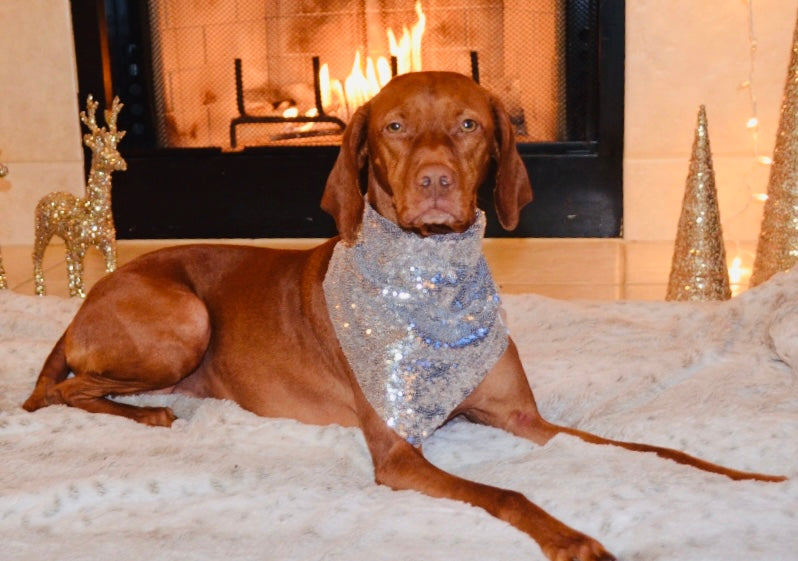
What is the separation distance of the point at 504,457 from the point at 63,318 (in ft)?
5.79

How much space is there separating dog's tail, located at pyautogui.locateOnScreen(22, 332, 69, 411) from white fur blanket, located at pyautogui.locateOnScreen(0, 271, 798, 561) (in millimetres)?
55

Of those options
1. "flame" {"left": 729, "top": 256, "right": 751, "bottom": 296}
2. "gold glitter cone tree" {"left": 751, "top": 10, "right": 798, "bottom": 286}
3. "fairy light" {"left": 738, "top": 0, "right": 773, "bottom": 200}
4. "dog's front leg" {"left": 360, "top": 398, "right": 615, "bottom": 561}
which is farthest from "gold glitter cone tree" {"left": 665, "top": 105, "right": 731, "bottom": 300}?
"dog's front leg" {"left": 360, "top": 398, "right": 615, "bottom": 561}

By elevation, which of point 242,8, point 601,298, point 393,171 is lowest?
point 601,298

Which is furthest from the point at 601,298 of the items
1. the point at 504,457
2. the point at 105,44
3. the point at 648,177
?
the point at 105,44

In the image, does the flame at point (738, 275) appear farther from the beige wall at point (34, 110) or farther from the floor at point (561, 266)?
the beige wall at point (34, 110)

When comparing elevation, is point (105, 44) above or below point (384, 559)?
above

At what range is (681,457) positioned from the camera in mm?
2381

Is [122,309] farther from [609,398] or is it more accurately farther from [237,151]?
[237,151]

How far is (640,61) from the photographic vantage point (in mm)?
4973

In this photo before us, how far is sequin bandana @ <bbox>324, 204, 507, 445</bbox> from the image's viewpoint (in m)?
2.48

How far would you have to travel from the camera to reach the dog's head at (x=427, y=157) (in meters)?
2.35

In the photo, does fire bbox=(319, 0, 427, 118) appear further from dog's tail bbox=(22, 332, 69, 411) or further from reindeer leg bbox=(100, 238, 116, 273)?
dog's tail bbox=(22, 332, 69, 411)

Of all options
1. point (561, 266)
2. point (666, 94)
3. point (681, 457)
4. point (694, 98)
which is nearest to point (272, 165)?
point (561, 266)

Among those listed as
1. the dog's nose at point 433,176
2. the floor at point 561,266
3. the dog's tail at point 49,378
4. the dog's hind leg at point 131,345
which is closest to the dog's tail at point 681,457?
the dog's nose at point 433,176
